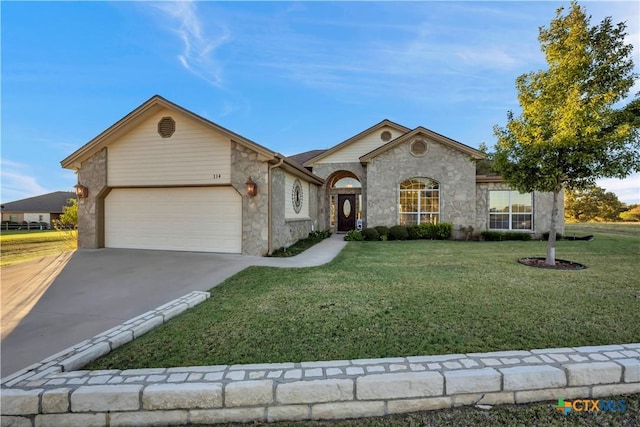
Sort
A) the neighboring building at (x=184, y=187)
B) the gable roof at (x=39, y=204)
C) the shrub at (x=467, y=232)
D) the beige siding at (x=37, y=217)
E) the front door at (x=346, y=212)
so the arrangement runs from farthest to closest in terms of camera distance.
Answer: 1. the gable roof at (x=39, y=204)
2. the beige siding at (x=37, y=217)
3. the front door at (x=346, y=212)
4. the shrub at (x=467, y=232)
5. the neighboring building at (x=184, y=187)

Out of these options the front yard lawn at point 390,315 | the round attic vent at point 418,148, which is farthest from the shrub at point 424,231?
the front yard lawn at point 390,315

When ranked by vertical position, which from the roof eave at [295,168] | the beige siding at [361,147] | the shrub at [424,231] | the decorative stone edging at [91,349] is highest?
the beige siding at [361,147]

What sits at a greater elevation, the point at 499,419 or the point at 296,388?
the point at 296,388

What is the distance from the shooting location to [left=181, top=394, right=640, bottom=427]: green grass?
6.98 feet

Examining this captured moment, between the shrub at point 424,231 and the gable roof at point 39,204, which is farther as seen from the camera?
the gable roof at point 39,204

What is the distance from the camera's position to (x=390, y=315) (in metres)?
4.02

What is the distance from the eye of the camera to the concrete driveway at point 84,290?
3.45 metres

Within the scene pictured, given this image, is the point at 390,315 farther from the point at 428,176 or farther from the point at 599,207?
the point at 599,207

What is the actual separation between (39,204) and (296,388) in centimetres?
5496

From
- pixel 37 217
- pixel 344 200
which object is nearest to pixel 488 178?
pixel 344 200

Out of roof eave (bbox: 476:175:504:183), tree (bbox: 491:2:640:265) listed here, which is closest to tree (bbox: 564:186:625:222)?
roof eave (bbox: 476:175:504:183)

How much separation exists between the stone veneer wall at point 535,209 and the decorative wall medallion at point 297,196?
29.5 ft

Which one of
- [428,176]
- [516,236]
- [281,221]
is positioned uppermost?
[428,176]

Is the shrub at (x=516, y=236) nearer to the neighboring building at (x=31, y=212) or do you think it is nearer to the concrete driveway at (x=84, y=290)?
the concrete driveway at (x=84, y=290)
